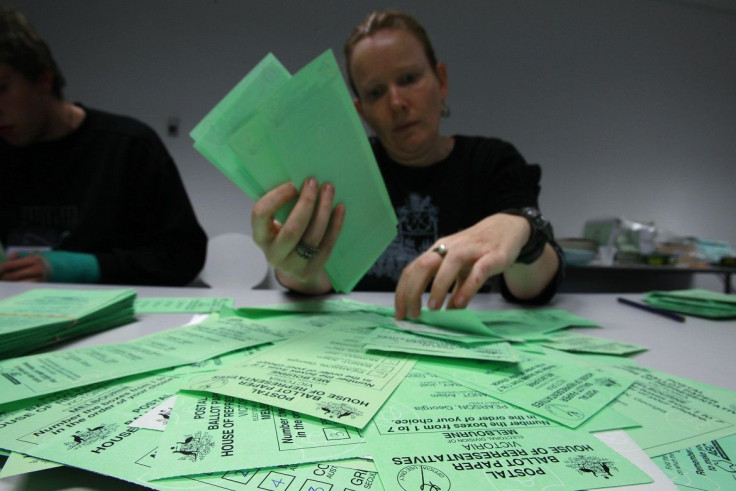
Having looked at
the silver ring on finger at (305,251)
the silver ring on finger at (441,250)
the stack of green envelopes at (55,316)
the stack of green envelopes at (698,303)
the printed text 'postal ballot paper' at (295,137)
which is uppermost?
the printed text 'postal ballot paper' at (295,137)

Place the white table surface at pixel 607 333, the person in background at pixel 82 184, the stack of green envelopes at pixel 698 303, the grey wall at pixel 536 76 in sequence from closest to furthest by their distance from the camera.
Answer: the white table surface at pixel 607 333 < the stack of green envelopes at pixel 698 303 < the person in background at pixel 82 184 < the grey wall at pixel 536 76

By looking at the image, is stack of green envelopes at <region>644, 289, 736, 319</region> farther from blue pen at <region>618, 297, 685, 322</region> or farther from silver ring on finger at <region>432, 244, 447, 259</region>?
silver ring on finger at <region>432, 244, 447, 259</region>

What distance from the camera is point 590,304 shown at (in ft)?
2.29

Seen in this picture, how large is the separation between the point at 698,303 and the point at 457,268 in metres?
0.48

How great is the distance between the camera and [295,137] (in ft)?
1.35

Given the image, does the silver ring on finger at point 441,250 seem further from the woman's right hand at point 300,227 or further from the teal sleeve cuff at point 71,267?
the teal sleeve cuff at point 71,267

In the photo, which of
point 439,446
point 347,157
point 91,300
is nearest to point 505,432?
point 439,446

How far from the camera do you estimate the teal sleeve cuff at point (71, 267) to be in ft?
2.62

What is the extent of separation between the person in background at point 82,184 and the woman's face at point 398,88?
0.66 m

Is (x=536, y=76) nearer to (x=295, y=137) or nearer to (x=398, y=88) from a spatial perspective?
(x=398, y=88)

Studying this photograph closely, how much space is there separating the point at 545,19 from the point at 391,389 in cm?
304

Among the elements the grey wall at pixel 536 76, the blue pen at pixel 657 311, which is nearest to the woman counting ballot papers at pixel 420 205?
the blue pen at pixel 657 311

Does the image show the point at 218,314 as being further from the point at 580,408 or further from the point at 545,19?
the point at 545,19

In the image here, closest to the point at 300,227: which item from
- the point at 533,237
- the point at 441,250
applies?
the point at 441,250
